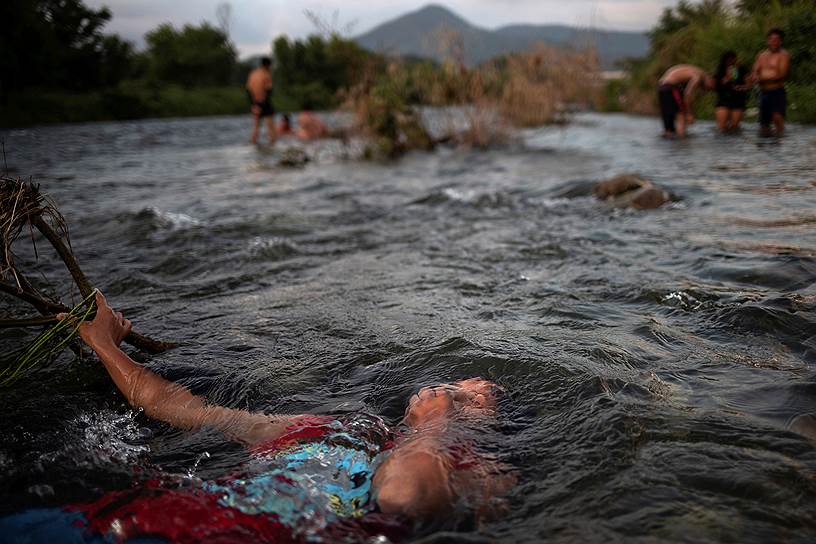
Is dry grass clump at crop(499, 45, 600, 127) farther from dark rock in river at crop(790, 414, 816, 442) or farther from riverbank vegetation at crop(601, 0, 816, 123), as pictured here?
dark rock in river at crop(790, 414, 816, 442)

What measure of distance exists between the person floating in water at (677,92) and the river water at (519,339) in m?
5.32

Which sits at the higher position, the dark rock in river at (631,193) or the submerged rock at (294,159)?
the submerged rock at (294,159)

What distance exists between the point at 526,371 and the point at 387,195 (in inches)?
229

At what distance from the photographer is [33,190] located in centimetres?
283

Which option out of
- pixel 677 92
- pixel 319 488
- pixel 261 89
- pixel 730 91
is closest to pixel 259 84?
pixel 261 89

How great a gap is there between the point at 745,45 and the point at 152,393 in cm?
1815

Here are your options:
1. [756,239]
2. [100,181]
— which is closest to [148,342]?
[756,239]

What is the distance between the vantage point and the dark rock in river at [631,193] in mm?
6597

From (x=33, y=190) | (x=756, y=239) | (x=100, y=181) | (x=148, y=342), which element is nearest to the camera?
(x=33, y=190)

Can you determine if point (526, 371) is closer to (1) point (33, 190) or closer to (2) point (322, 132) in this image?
(1) point (33, 190)

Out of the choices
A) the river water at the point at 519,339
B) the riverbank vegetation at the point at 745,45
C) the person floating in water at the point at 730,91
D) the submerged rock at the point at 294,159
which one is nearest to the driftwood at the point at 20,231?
the river water at the point at 519,339

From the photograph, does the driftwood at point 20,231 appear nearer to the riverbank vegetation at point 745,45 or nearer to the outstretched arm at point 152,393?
the outstretched arm at point 152,393

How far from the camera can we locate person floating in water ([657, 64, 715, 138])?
12488 mm

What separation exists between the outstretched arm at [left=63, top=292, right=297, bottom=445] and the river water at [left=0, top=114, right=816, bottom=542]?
9cm
